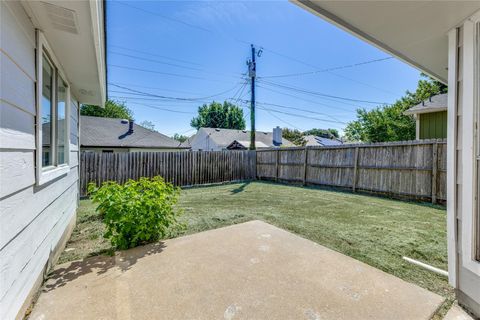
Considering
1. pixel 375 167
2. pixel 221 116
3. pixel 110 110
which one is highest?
pixel 221 116

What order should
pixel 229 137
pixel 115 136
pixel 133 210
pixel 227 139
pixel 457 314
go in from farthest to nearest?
pixel 229 137, pixel 227 139, pixel 115 136, pixel 133 210, pixel 457 314

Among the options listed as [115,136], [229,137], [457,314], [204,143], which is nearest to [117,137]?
[115,136]

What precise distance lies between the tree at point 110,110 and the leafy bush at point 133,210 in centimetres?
2630

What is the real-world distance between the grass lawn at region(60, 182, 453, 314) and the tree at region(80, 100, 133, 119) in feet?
79.2

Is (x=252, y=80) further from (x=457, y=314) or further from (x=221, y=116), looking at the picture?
(x=221, y=116)

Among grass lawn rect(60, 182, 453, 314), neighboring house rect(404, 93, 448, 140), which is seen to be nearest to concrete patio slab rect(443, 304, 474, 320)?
grass lawn rect(60, 182, 453, 314)

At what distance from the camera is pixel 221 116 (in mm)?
35969

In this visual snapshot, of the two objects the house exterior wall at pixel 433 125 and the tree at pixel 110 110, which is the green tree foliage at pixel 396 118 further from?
the tree at pixel 110 110

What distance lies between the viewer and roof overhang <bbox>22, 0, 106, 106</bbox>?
168cm

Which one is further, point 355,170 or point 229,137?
point 229,137

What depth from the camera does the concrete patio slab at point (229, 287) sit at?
1736 mm

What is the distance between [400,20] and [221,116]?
114 ft

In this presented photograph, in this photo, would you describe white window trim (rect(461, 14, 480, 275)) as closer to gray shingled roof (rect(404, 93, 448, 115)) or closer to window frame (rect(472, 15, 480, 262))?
window frame (rect(472, 15, 480, 262))

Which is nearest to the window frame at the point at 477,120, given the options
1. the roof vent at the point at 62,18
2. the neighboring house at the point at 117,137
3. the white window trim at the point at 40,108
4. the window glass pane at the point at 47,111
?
the roof vent at the point at 62,18
